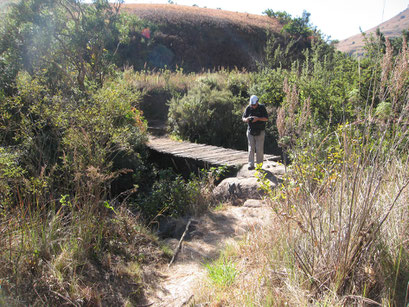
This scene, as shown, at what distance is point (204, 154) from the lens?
8.70 meters

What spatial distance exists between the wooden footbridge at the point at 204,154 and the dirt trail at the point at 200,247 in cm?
183

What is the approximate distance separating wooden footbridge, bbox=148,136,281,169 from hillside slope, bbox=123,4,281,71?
16054 millimetres

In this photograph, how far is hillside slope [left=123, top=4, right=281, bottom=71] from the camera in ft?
86.2

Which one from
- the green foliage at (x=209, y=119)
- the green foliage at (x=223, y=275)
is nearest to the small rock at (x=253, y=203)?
the green foliage at (x=223, y=275)

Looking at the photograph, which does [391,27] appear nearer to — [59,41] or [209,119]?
[209,119]

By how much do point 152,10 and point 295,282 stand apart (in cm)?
2965

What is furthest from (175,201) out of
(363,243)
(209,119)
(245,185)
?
(209,119)

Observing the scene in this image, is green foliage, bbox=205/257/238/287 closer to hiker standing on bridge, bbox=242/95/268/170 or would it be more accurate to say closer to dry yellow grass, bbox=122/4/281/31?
hiker standing on bridge, bbox=242/95/268/170

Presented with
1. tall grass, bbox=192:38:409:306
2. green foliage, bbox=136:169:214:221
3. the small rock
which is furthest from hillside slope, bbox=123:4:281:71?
A: tall grass, bbox=192:38:409:306

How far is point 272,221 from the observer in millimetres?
3852

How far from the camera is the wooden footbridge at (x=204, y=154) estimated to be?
7.95 metres

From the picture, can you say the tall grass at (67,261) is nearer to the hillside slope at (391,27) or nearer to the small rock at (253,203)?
the small rock at (253,203)

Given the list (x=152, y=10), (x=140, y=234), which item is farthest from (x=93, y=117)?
(x=152, y=10)

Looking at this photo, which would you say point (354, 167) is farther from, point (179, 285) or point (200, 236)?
point (200, 236)
